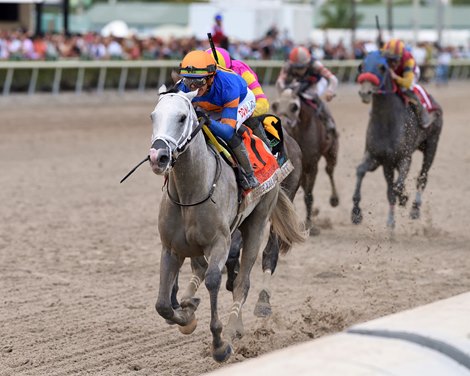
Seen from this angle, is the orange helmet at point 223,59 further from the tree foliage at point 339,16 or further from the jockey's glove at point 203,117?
the tree foliage at point 339,16

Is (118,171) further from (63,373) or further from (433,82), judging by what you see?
(433,82)

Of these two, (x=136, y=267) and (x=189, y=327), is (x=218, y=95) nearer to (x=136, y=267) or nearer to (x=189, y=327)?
(x=189, y=327)

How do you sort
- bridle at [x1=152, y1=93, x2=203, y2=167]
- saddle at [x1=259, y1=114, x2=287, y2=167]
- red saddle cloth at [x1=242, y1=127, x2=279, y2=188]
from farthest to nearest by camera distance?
saddle at [x1=259, y1=114, x2=287, y2=167], red saddle cloth at [x1=242, y1=127, x2=279, y2=188], bridle at [x1=152, y1=93, x2=203, y2=167]


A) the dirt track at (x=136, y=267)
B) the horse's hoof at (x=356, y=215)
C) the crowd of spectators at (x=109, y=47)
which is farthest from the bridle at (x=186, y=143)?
the crowd of spectators at (x=109, y=47)

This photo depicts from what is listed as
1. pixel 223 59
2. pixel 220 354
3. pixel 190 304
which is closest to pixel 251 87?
pixel 223 59

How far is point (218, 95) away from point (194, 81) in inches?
11.4

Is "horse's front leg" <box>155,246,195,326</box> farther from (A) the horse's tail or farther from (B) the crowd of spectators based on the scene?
(B) the crowd of spectators

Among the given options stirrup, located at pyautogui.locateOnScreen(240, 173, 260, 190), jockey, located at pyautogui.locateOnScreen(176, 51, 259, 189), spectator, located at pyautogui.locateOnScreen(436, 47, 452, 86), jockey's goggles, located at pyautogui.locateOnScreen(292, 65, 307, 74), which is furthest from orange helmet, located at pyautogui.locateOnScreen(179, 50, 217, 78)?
spectator, located at pyautogui.locateOnScreen(436, 47, 452, 86)

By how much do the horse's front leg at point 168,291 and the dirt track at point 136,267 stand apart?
0.25 meters

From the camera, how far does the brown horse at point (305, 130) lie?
9648 millimetres

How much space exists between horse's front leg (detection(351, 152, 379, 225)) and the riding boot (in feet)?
12.8

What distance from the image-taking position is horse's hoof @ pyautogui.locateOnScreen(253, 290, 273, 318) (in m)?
6.24

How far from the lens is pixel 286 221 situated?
667 cm

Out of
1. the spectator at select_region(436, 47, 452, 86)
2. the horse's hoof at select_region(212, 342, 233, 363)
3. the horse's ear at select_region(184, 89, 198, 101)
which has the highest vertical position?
the horse's ear at select_region(184, 89, 198, 101)
